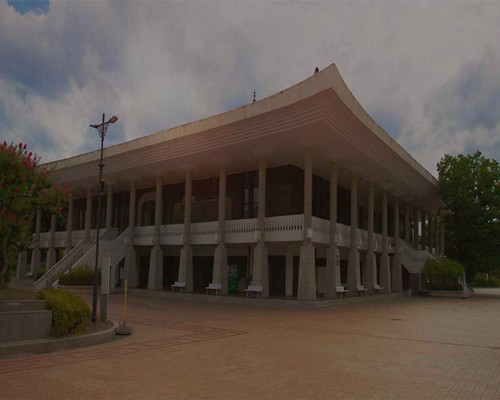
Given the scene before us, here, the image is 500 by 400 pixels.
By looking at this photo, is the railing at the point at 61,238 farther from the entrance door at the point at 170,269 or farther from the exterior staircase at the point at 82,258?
the entrance door at the point at 170,269

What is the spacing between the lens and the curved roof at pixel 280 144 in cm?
2072

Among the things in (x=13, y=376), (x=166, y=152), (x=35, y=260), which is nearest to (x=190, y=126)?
(x=166, y=152)

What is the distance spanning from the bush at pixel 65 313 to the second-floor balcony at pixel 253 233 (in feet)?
43.2

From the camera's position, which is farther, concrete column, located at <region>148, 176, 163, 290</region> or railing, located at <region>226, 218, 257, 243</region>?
concrete column, located at <region>148, 176, 163, 290</region>

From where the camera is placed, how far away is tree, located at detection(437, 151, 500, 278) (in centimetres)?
3744

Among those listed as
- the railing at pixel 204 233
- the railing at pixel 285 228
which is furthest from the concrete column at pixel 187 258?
the railing at pixel 285 228

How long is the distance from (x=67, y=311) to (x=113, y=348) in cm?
157

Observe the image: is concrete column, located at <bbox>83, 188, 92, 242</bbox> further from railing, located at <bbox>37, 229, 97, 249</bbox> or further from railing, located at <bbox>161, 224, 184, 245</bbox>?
railing, located at <bbox>161, 224, 184, 245</bbox>

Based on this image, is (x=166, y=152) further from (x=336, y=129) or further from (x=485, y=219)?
(x=485, y=219)

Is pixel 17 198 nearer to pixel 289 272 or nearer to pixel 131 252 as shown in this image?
pixel 289 272

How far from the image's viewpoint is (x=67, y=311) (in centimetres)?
1173

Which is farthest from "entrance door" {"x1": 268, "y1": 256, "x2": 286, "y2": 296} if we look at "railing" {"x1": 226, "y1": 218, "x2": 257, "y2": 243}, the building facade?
"railing" {"x1": 226, "y1": 218, "x2": 257, "y2": 243}

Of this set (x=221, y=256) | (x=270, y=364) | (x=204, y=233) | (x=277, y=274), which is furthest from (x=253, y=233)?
(x=270, y=364)

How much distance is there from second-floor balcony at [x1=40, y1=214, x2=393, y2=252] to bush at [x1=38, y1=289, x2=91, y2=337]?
13.2 meters
